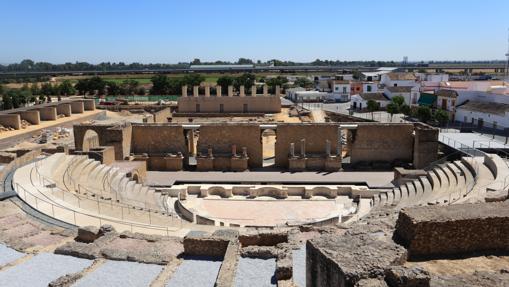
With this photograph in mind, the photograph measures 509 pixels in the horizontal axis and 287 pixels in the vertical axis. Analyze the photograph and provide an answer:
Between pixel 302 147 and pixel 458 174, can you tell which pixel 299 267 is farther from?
pixel 302 147

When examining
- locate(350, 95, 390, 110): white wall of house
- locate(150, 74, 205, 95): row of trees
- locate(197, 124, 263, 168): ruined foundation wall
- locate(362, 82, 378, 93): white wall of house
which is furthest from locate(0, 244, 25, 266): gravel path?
locate(150, 74, 205, 95): row of trees

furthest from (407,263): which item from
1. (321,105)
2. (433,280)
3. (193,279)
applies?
(321,105)

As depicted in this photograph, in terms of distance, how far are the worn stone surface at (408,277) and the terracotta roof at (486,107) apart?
2880cm

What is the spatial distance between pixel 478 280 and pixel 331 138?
21.0m

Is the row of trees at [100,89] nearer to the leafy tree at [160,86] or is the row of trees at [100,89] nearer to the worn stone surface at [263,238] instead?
the leafy tree at [160,86]

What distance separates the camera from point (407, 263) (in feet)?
30.0

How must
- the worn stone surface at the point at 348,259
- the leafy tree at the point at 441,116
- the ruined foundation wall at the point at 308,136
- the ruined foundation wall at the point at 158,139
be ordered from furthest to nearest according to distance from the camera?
the leafy tree at the point at 441,116 → the ruined foundation wall at the point at 158,139 → the ruined foundation wall at the point at 308,136 → the worn stone surface at the point at 348,259

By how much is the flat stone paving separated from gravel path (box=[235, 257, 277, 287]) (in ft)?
47.0

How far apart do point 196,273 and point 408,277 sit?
18.7ft

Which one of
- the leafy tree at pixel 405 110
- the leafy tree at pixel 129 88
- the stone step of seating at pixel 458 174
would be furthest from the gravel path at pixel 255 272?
the leafy tree at pixel 129 88

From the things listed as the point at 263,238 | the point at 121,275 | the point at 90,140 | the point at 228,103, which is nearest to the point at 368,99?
the point at 228,103

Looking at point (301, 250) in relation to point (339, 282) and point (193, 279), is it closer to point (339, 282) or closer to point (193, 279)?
point (193, 279)

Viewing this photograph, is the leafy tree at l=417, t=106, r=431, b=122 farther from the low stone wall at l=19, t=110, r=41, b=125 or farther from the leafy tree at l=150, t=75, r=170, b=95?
the leafy tree at l=150, t=75, r=170, b=95

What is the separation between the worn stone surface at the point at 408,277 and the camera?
702 centimetres
